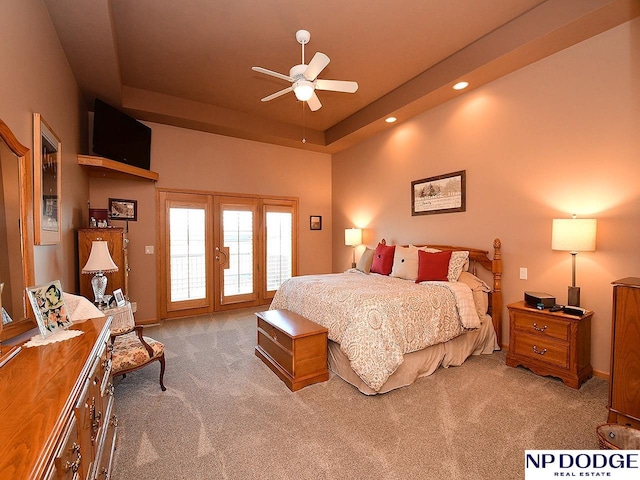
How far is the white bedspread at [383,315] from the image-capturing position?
2.63 m

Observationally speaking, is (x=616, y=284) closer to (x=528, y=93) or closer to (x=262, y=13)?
(x=528, y=93)

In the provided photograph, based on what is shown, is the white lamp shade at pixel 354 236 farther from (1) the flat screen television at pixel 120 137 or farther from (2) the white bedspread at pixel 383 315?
(1) the flat screen television at pixel 120 137

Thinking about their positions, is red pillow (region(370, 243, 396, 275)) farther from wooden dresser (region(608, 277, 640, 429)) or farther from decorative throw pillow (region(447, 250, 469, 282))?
wooden dresser (region(608, 277, 640, 429))

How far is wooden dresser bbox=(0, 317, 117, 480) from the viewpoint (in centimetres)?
75

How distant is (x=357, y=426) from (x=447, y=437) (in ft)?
1.99

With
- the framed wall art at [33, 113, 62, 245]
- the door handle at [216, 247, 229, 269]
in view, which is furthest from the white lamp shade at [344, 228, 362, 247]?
the framed wall art at [33, 113, 62, 245]

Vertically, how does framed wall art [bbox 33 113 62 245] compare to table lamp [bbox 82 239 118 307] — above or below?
above

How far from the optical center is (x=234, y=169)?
5.59 m

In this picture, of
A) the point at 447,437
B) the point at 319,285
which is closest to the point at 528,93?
the point at 319,285

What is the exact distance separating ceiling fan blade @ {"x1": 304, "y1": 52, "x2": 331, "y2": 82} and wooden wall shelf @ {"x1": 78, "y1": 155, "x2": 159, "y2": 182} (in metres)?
2.70

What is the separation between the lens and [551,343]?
282 centimetres

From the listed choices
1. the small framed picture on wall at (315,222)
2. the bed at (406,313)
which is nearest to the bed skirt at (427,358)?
the bed at (406,313)

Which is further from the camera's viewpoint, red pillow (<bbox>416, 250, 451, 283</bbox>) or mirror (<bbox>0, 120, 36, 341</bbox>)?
red pillow (<bbox>416, 250, 451, 283</bbox>)

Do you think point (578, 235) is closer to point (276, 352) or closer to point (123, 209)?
point (276, 352)
